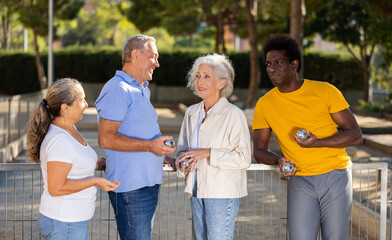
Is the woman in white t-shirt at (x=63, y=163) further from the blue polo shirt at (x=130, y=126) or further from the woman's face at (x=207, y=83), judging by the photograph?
the woman's face at (x=207, y=83)

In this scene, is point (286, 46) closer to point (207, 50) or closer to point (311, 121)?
point (311, 121)

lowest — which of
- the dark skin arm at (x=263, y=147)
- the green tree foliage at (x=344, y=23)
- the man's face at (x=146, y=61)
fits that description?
the dark skin arm at (x=263, y=147)

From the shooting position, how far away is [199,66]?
12.5 feet

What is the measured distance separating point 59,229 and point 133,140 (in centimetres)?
67

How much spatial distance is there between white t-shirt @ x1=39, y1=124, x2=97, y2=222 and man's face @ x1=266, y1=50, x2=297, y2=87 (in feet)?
4.29

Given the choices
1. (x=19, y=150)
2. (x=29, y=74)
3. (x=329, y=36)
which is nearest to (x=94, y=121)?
(x=19, y=150)

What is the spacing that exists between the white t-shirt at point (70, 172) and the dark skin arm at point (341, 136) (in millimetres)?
1301

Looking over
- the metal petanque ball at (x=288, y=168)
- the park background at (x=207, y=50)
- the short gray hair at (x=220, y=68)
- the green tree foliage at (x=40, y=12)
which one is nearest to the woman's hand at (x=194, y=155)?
the short gray hair at (x=220, y=68)

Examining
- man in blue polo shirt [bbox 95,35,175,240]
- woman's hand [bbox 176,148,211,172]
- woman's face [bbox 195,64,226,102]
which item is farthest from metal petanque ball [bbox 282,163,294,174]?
man in blue polo shirt [bbox 95,35,175,240]

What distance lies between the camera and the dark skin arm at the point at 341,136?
372 cm

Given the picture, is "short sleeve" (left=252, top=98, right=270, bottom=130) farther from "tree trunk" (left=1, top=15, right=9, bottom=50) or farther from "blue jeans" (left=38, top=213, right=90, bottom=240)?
"tree trunk" (left=1, top=15, right=9, bottom=50)

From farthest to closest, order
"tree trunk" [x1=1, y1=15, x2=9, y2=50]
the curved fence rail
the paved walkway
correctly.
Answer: "tree trunk" [x1=1, y1=15, x2=9, y2=50] < the paved walkway < the curved fence rail

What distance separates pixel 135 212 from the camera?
3674mm

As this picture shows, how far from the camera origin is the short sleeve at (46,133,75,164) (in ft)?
11.2
